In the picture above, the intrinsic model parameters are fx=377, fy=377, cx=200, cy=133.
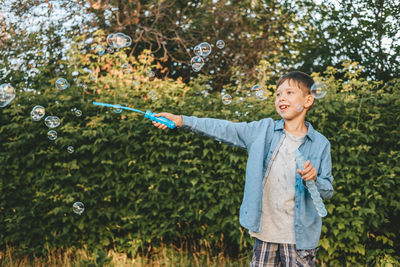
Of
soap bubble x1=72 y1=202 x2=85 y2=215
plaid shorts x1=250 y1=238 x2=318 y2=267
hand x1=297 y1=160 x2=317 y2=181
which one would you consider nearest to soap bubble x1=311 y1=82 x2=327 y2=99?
hand x1=297 y1=160 x2=317 y2=181

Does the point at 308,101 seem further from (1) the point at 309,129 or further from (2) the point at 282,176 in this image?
(2) the point at 282,176

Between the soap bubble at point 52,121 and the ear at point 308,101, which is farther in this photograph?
the soap bubble at point 52,121

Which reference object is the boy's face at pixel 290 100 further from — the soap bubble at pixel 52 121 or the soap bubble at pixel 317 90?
the soap bubble at pixel 52 121

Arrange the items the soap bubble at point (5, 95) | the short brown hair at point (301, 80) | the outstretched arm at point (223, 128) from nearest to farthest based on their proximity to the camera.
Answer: the outstretched arm at point (223, 128), the short brown hair at point (301, 80), the soap bubble at point (5, 95)

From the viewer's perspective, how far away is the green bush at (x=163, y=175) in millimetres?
3945

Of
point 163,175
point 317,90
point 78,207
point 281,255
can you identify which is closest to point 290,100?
point 317,90

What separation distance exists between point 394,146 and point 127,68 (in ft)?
12.2

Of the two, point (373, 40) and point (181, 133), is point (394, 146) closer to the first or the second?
point (181, 133)

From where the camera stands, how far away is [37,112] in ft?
13.5

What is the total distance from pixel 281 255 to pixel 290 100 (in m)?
0.94

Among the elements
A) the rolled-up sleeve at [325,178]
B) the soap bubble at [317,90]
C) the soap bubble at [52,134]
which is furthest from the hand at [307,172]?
the soap bubble at [52,134]

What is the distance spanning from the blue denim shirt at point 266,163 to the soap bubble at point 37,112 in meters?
2.43

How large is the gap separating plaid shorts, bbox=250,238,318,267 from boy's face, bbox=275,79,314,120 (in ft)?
2.59

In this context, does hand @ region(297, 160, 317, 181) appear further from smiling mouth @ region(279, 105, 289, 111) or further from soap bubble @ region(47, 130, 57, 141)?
soap bubble @ region(47, 130, 57, 141)
